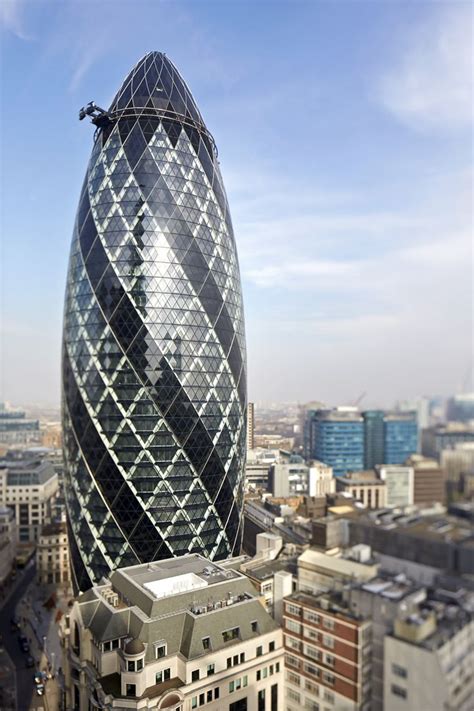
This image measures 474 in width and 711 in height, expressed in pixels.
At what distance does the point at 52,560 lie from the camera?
17.5 meters

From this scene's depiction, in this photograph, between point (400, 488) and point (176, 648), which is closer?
point (400, 488)

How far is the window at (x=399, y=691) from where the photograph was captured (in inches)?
105

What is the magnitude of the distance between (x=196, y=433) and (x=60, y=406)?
186 inches

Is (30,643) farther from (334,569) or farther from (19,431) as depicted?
(334,569)

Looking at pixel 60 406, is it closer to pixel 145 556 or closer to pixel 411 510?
pixel 145 556

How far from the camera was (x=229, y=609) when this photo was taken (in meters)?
6.74

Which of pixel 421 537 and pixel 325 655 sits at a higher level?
pixel 421 537

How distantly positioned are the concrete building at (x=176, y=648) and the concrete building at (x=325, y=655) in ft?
3.86

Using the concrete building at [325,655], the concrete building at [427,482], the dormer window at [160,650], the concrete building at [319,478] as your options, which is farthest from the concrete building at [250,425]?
the concrete building at [427,482]

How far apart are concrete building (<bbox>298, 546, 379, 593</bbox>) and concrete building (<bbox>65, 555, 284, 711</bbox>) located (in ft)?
5.67

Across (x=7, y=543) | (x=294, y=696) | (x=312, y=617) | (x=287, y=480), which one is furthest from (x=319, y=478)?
(x=7, y=543)

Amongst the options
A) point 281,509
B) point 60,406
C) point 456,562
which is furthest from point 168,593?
point 60,406

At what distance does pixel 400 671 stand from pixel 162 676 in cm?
476

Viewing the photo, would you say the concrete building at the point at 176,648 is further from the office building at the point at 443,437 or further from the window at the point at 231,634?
the office building at the point at 443,437
